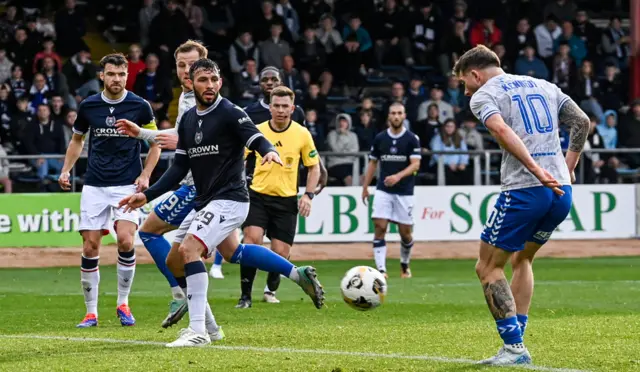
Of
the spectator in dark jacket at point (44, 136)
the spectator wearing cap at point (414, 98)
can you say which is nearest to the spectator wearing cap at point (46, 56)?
the spectator in dark jacket at point (44, 136)

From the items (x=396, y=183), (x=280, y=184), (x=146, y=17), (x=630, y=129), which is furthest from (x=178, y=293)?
(x=146, y=17)

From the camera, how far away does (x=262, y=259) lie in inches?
396

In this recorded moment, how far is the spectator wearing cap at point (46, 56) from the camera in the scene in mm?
24734

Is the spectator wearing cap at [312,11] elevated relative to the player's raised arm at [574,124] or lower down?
elevated

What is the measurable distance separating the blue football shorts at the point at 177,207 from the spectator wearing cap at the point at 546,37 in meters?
18.9

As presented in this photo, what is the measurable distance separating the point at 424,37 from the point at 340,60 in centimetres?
232

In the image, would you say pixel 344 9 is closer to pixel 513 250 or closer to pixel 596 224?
pixel 596 224

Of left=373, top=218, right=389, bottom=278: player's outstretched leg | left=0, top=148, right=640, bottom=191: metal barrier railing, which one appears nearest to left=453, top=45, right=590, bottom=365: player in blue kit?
left=373, top=218, right=389, bottom=278: player's outstretched leg

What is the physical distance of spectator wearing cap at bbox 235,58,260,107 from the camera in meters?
25.3

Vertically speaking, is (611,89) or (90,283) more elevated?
(611,89)

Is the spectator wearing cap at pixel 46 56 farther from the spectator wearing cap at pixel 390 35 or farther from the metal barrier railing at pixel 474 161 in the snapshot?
the spectator wearing cap at pixel 390 35

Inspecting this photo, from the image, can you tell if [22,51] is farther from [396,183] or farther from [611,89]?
[611,89]

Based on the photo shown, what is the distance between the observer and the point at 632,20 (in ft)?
93.9

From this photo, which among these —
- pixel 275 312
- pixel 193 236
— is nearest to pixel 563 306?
pixel 275 312
